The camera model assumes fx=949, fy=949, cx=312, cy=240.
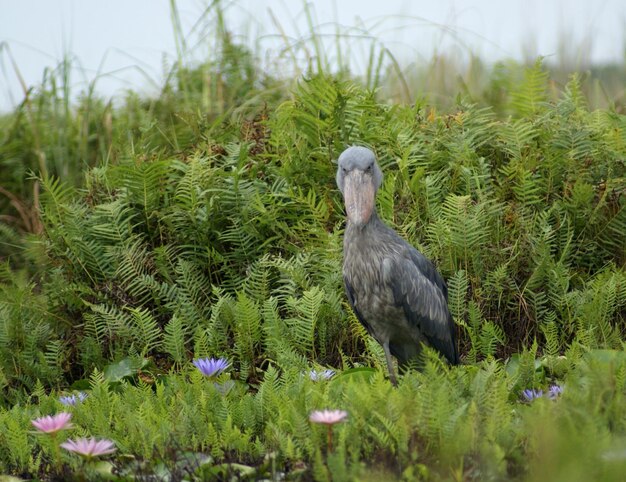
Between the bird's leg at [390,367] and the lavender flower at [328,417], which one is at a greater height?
the lavender flower at [328,417]

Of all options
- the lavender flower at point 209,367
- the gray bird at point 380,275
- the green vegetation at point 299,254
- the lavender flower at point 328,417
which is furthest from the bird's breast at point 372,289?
the lavender flower at point 328,417

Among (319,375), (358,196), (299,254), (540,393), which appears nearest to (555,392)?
(540,393)

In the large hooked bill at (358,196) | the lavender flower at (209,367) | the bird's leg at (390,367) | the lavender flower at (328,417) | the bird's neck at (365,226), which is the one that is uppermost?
the large hooked bill at (358,196)

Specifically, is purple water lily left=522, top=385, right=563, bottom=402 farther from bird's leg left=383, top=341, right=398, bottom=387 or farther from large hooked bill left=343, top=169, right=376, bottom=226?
large hooked bill left=343, top=169, right=376, bottom=226

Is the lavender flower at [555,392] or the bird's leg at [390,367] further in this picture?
the bird's leg at [390,367]

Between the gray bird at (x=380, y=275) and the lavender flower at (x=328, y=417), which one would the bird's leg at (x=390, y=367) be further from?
the lavender flower at (x=328, y=417)

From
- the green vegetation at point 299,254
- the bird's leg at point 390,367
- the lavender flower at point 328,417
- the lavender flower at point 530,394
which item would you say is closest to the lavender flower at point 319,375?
the green vegetation at point 299,254

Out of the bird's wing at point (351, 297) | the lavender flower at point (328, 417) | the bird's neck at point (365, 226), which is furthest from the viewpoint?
the bird's wing at point (351, 297)

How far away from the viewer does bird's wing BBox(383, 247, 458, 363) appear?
190 inches

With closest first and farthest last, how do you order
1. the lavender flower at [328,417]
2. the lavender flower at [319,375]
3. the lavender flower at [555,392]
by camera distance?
1. the lavender flower at [328,417]
2. the lavender flower at [555,392]
3. the lavender flower at [319,375]

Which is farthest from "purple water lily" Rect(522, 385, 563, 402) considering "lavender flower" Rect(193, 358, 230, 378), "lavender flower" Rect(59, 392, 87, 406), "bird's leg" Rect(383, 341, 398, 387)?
"lavender flower" Rect(59, 392, 87, 406)

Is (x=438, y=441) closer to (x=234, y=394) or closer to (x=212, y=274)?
(x=234, y=394)

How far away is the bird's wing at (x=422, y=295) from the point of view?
4.82m

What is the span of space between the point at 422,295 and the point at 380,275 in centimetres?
24
